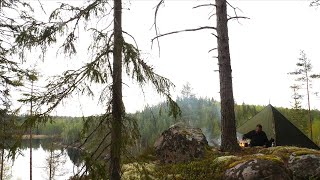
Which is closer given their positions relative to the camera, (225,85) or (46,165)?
(225,85)

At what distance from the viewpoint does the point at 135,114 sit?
4.88 m

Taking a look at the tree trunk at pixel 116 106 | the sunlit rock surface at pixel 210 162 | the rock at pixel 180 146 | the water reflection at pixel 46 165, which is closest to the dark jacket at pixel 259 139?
the sunlit rock surface at pixel 210 162

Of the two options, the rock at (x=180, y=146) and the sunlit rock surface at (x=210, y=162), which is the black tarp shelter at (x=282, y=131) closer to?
the sunlit rock surface at (x=210, y=162)

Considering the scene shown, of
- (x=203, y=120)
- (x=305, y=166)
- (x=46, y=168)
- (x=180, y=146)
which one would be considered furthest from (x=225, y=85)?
(x=203, y=120)

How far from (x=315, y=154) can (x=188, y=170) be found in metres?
3.40

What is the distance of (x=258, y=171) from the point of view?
6.91 m

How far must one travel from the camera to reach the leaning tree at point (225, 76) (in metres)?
9.51

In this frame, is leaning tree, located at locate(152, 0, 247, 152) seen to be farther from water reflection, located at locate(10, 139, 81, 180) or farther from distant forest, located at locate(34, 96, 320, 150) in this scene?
distant forest, located at locate(34, 96, 320, 150)

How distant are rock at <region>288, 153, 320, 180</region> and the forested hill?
19.5 meters

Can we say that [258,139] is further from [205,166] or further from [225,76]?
[205,166]

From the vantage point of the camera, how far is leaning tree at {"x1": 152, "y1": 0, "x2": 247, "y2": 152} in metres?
9.51

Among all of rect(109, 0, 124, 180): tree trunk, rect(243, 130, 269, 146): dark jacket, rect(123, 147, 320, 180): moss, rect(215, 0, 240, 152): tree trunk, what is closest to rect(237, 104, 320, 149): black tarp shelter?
rect(243, 130, 269, 146): dark jacket

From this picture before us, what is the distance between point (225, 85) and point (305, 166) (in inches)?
127

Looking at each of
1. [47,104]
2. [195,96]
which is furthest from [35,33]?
[195,96]
